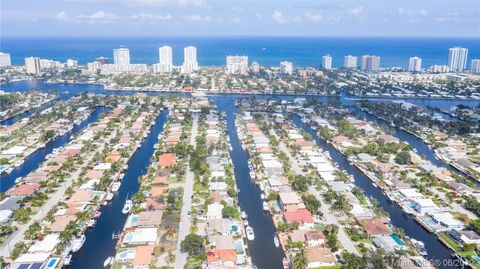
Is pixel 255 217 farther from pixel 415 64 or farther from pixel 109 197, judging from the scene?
pixel 415 64

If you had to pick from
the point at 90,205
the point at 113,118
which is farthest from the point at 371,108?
the point at 90,205

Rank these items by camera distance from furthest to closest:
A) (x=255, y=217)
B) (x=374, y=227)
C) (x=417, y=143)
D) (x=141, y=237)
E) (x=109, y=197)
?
(x=417, y=143) → (x=109, y=197) → (x=255, y=217) → (x=374, y=227) → (x=141, y=237)

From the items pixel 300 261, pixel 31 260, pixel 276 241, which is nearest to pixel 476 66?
pixel 276 241

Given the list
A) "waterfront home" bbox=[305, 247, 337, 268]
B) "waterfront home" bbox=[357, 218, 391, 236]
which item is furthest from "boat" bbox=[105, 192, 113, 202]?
"waterfront home" bbox=[357, 218, 391, 236]

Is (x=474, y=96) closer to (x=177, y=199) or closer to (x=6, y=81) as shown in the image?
(x=177, y=199)

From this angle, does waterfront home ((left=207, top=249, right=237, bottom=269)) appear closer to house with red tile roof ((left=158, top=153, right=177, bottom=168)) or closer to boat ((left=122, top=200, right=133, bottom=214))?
boat ((left=122, top=200, right=133, bottom=214))

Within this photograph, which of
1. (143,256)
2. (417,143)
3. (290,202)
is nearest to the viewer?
(143,256)

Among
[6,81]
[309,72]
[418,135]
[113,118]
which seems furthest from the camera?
[309,72]
